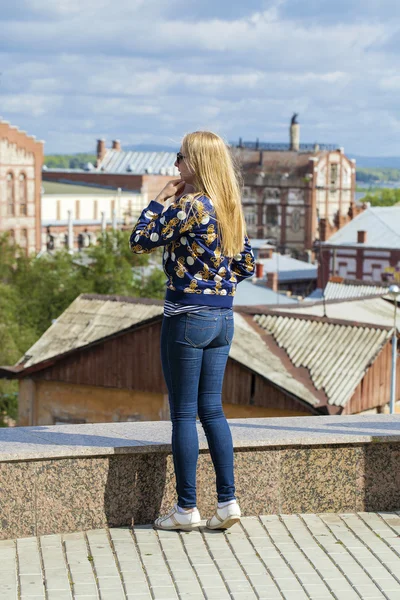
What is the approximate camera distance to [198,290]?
562 cm

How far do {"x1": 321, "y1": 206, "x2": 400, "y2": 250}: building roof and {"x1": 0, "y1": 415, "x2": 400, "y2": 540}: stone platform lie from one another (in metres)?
63.5

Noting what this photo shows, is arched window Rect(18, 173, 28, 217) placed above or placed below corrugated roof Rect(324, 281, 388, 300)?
above

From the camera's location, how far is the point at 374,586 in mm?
5207

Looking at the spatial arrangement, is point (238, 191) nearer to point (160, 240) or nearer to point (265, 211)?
point (160, 240)

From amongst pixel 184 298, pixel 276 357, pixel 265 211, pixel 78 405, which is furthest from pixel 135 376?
pixel 265 211

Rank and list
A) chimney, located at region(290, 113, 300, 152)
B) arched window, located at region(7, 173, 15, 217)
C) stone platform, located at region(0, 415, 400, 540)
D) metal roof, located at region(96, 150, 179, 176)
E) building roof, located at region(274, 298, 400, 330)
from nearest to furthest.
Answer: stone platform, located at region(0, 415, 400, 540)
building roof, located at region(274, 298, 400, 330)
arched window, located at region(7, 173, 15, 217)
chimney, located at region(290, 113, 300, 152)
metal roof, located at region(96, 150, 179, 176)

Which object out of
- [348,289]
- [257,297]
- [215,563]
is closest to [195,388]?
[215,563]

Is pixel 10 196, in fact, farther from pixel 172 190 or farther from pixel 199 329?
pixel 199 329

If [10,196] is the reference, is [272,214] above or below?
below

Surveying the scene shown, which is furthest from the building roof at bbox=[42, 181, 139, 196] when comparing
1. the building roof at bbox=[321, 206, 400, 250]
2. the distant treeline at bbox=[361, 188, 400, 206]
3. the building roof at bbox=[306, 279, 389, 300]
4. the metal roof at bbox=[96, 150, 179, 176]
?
the distant treeline at bbox=[361, 188, 400, 206]

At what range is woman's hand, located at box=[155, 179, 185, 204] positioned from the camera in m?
5.76

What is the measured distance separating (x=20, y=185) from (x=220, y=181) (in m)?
69.3

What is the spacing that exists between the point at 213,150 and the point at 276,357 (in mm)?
17163

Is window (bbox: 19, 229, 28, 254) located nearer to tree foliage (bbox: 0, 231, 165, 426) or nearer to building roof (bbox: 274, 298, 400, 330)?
tree foliage (bbox: 0, 231, 165, 426)
